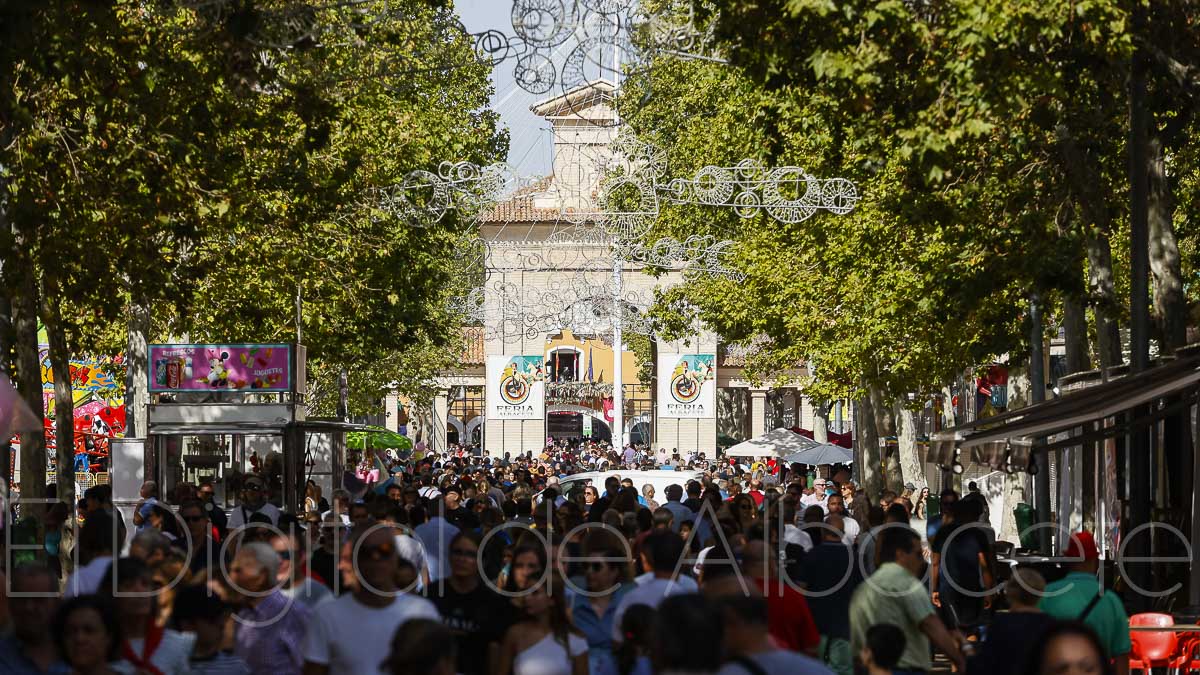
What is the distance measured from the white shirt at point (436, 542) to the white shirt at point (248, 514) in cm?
372

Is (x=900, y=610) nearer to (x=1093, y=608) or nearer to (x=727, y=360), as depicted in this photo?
(x=1093, y=608)

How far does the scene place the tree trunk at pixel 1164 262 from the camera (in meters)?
18.0

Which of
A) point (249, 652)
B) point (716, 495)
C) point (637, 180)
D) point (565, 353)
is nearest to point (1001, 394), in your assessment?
point (637, 180)

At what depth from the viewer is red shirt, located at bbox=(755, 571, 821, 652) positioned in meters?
8.79

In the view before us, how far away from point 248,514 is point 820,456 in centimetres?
2749

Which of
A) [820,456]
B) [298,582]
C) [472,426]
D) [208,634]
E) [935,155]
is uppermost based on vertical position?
[935,155]

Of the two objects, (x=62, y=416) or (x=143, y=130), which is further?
(x=62, y=416)

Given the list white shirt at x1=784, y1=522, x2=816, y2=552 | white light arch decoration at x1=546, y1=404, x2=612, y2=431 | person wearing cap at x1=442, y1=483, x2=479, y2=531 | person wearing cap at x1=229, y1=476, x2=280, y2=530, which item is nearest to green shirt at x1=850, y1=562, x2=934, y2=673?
white shirt at x1=784, y1=522, x2=816, y2=552

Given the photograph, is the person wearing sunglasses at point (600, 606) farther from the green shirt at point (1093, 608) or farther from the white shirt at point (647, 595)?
the green shirt at point (1093, 608)

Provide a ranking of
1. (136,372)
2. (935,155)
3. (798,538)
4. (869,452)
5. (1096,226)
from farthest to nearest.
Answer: (869,452) → (136,372) → (1096,226) → (798,538) → (935,155)

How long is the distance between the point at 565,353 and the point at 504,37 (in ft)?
282

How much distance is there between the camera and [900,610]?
8.44 m

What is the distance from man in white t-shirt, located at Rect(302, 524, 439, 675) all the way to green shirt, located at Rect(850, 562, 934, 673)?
2.32 metres

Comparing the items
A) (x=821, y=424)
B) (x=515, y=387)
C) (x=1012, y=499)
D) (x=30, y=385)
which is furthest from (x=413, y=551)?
(x=821, y=424)
